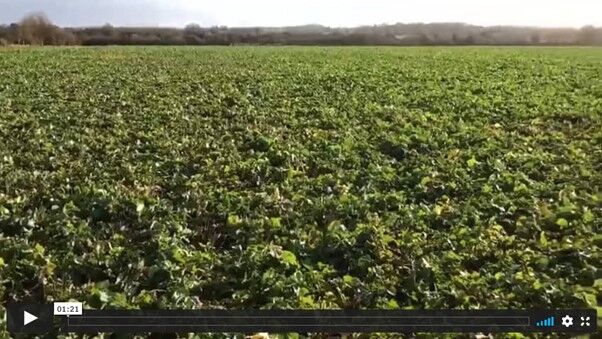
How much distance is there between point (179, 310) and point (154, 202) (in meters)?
3.31

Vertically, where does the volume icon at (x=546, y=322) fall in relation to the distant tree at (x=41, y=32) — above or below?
below

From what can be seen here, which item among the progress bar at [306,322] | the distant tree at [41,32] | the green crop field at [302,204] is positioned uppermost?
the distant tree at [41,32]

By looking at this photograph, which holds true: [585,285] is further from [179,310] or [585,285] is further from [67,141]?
[67,141]

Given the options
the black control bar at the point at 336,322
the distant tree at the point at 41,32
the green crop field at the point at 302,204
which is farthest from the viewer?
the distant tree at the point at 41,32

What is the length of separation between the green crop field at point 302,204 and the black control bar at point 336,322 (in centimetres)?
37

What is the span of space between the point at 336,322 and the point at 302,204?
347 cm

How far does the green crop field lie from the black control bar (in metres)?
0.37

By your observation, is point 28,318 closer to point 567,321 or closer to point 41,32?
point 567,321

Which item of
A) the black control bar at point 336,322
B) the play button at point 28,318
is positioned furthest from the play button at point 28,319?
the black control bar at point 336,322

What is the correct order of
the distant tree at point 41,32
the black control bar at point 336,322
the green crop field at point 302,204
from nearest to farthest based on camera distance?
the black control bar at point 336,322 < the green crop field at point 302,204 < the distant tree at point 41,32

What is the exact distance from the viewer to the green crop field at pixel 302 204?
6.20 m

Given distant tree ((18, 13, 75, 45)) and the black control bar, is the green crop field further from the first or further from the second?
distant tree ((18, 13, 75, 45))

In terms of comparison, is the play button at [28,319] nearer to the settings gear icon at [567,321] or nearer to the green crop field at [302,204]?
the green crop field at [302,204]

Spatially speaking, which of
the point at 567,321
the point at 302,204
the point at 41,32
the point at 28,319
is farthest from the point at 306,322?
the point at 41,32
